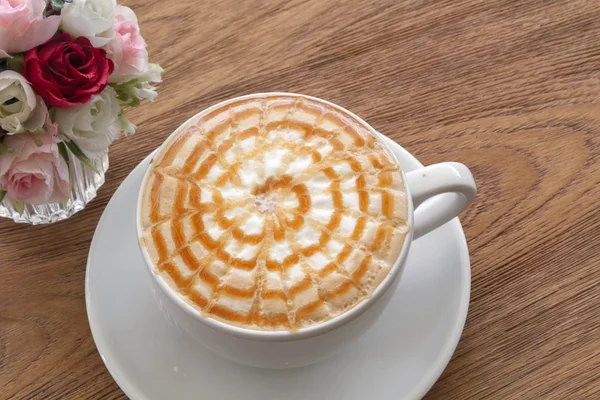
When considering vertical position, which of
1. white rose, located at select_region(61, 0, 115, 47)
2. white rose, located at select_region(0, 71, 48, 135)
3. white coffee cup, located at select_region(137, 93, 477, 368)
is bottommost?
white coffee cup, located at select_region(137, 93, 477, 368)

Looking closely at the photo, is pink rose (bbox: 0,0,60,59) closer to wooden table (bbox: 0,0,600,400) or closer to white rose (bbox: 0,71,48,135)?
white rose (bbox: 0,71,48,135)

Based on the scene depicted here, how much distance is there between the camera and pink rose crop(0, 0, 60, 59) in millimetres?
705

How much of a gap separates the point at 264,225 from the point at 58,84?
0.87ft

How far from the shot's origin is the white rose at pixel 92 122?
77cm

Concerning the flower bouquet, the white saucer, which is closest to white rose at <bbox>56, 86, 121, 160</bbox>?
the flower bouquet

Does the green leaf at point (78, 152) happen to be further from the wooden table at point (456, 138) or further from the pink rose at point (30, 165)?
the wooden table at point (456, 138)

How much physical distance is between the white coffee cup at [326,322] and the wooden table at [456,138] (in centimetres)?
17

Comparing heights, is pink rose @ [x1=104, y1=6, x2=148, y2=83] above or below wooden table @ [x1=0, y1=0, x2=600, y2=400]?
above

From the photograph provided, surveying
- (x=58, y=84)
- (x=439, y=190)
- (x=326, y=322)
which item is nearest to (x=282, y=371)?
(x=326, y=322)

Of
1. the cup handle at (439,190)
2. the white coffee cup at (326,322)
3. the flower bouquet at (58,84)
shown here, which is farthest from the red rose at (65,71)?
the cup handle at (439,190)

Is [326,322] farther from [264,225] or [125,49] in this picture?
[125,49]

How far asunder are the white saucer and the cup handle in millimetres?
84

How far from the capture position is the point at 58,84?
29.1 inches

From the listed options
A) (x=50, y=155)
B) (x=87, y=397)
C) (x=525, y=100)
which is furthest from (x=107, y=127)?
(x=525, y=100)
